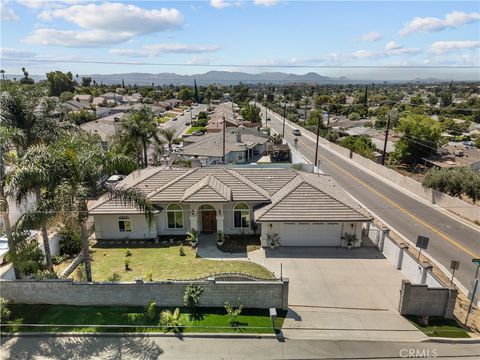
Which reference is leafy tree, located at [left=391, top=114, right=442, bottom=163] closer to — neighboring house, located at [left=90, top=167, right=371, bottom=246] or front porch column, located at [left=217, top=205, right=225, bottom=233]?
neighboring house, located at [left=90, top=167, right=371, bottom=246]

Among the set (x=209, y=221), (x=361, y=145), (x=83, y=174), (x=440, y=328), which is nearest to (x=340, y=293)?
(x=440, y=328)

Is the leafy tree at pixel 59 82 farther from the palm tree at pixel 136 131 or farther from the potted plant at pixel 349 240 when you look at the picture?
the potted plant at pixel 349 240

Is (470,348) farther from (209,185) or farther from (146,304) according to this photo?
(209,185)

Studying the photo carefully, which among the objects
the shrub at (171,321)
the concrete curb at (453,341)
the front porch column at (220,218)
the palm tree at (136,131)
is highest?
the palm tree at (136,131)

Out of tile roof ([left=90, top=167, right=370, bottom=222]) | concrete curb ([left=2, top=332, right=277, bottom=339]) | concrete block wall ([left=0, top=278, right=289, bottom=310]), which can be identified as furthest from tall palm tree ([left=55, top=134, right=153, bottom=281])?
tile roof ([left=90, top=167, right=370, bottom=222])

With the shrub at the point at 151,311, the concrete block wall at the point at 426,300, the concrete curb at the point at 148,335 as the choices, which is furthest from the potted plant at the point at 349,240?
the shrub at the point at 151,311

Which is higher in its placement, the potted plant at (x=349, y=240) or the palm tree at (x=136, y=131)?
the palm tree at (x=136, y=131)
